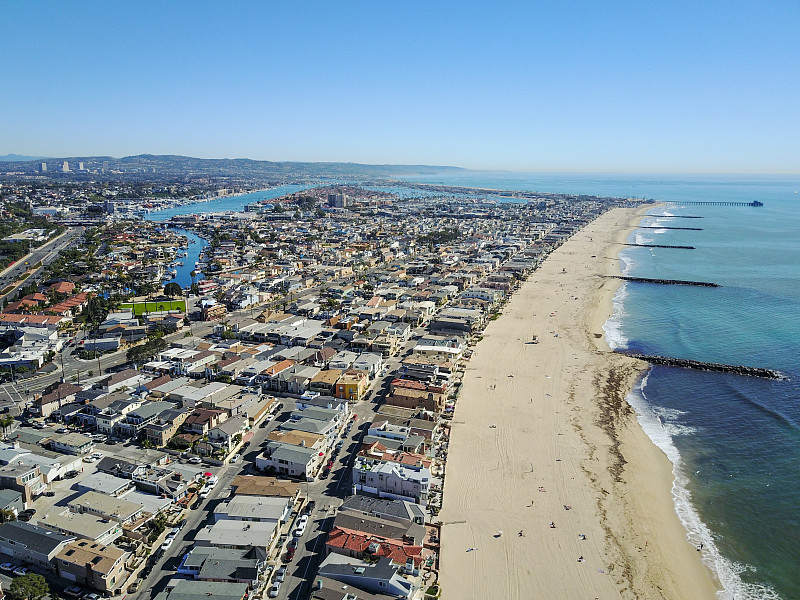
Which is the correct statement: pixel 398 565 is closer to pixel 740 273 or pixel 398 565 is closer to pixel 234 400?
pixel 234 400

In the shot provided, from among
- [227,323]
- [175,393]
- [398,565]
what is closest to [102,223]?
[227,323]

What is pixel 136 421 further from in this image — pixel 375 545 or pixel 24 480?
pixel 375 545

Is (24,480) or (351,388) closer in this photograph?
(24,480)

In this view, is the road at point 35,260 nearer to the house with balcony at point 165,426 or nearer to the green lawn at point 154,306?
the green lawn at point 154,306

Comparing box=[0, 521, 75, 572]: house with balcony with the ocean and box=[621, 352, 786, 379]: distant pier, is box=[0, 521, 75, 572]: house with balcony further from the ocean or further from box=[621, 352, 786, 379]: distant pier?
box=[621, 352, 786, 379]: distant pier

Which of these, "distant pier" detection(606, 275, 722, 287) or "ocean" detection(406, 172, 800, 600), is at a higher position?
"distant pier" detection(606, 275, 722, 287)

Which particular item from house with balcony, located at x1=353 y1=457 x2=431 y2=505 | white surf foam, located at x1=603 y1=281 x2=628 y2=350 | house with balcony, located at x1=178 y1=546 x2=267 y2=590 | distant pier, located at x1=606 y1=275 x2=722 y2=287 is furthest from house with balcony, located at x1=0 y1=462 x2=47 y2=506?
distant pier, located at x1=606 y1=275 x2=722 y2=287

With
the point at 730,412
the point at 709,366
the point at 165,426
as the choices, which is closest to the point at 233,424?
the point at 165,426
